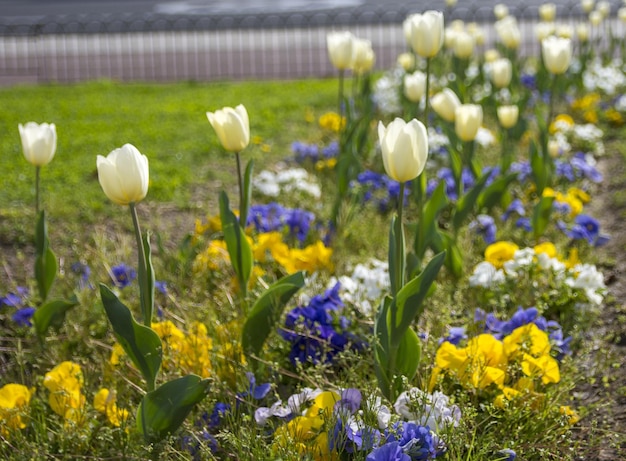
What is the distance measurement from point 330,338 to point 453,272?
104cm

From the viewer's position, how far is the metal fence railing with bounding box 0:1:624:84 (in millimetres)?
11062

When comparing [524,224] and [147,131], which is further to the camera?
[147,131]

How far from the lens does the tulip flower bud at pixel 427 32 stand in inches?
136

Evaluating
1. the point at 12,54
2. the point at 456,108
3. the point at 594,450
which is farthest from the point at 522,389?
the point at 12,54

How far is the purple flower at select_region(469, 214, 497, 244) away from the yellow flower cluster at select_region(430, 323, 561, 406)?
1.29 meters

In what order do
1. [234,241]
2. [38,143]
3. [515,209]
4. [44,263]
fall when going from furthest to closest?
[515,209], [44,263], [38,143], [234,241]

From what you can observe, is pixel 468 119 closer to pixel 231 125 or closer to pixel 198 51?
pixel 231 125

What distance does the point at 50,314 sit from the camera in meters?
3.31

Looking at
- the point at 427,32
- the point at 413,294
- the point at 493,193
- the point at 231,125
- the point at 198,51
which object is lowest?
the point at 198,51

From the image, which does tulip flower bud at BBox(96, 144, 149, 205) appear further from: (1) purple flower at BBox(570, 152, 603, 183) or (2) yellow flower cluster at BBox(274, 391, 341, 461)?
(1) purple flower at BBox(570, 152, 603, 183)

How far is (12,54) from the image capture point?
40.9 ft

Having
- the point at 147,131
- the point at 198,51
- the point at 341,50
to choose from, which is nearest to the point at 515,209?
the point at 341,50

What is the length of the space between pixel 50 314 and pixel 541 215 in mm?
2205

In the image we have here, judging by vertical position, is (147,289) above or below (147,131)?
above
